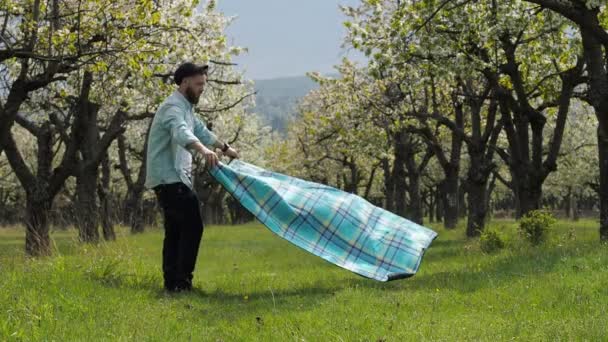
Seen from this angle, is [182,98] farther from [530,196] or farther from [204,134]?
[530,196]

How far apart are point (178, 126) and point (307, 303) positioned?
2654 mm

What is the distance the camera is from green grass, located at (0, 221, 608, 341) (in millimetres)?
5496

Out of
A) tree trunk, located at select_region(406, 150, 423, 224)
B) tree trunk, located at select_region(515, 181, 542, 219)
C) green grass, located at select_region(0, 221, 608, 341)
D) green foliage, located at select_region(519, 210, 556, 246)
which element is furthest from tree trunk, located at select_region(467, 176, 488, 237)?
green grass, located at select_region(0, 221, 608, 341)

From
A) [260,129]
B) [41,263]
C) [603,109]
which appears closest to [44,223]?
[41,263]

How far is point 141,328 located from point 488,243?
966 cm

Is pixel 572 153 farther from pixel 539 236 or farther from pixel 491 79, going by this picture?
pixel 539 236

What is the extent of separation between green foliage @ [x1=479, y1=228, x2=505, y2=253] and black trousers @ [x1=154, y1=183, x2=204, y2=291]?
7287 mm

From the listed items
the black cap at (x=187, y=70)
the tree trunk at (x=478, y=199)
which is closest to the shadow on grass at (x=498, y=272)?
the black cap at (x=187, y=70)

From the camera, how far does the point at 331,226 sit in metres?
8.82

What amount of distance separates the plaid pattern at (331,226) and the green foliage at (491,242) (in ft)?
16.6

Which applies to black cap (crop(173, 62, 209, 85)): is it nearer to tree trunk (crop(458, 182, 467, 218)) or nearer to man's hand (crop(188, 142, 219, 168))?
man's hand (crop(188, 142, 219, 168))

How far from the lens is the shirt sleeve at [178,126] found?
7961mm

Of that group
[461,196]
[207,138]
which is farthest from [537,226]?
[461,196]

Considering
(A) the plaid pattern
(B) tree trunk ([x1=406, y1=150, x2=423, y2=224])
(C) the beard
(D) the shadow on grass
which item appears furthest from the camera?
(B) tree trunk ([x1=406, y1=150, x2=423, y2=224])
